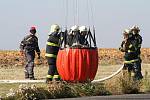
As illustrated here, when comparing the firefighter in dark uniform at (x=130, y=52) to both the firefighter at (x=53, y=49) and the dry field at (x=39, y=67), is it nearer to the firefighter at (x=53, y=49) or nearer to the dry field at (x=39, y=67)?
the firefighter at (x=53, y=49)

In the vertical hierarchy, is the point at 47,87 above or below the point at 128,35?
below

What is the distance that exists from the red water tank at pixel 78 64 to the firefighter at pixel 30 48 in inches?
198

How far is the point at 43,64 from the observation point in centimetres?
3706

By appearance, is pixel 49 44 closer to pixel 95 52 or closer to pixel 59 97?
pixel 95 52

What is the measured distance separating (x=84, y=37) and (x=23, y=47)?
5.34 meters

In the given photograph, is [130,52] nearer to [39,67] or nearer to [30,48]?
[30,48]

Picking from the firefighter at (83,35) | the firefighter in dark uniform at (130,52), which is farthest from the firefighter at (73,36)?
the firefighter in dark uniform at (130,52)

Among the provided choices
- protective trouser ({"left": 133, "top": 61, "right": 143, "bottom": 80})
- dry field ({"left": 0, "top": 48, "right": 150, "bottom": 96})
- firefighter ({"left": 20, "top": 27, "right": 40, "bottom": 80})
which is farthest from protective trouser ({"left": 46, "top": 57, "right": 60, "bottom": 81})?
firefighter ({"left": 20, "top": 27, "right": 40, "bottom": 80})

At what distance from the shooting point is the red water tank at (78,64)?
49.1 ft

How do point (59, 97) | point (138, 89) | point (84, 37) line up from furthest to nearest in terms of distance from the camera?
point (84, 37) < point (138, 89) < point (59, 97)

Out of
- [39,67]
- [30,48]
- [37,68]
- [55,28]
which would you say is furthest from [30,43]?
[39,67]

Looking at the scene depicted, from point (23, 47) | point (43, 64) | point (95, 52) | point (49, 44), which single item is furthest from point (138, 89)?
point (43, 64)

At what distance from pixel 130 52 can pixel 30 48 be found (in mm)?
4424

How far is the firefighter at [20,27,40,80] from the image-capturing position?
66.0ft
